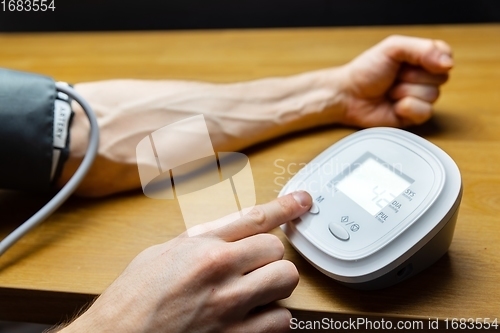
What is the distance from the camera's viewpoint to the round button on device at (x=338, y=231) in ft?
1.47

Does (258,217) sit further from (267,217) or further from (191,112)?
(191,112)

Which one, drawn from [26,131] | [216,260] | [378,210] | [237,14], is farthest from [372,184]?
[237,14]

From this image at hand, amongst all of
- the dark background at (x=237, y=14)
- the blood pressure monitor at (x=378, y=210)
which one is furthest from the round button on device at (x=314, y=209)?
the dark background at (x=237, y=14)

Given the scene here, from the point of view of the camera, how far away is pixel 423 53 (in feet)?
2.08

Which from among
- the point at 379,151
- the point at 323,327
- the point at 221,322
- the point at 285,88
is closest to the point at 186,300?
the point at 221,322

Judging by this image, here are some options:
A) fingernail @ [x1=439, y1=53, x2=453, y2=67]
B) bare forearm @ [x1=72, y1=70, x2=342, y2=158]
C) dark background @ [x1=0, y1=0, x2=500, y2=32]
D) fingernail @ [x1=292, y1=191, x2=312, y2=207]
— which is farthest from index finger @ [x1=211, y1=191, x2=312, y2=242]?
dark background @ [x1=0, y1=0, x2=500, y2=32]

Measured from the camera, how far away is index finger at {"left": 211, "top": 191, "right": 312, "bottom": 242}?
0.46 metres

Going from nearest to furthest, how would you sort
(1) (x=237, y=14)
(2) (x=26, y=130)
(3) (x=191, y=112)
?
(2) (x=26, y=130) → (3) (x=191, y=112) → (1) (x=237, y=14)

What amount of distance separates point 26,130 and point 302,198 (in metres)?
0.32

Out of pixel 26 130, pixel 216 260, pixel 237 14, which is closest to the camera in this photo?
pixel 216 260

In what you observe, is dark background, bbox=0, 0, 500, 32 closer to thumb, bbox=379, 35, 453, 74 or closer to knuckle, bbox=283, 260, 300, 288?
thumb, bbox=379, 35, 453, 74

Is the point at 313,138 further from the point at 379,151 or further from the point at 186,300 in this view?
the point at 186,300

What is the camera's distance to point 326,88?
0.71 meters

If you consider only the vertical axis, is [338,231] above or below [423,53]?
below
